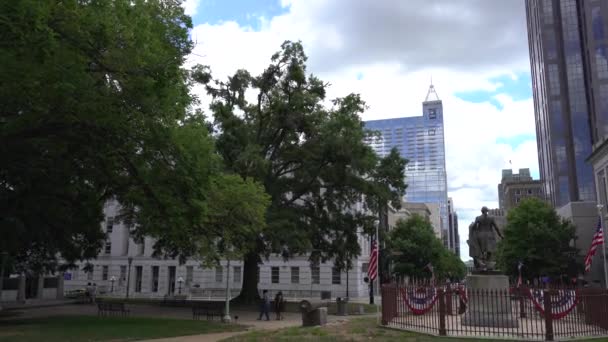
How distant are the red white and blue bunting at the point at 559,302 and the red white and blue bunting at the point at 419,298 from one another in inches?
125

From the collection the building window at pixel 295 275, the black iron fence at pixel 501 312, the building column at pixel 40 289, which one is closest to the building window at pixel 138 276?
the building column at pixel 40 289

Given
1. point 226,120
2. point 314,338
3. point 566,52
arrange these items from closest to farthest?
point 314,338 < point 226,120 < point 566,52

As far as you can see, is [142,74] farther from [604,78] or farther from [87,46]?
[604,78]

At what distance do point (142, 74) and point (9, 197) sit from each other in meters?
10.5

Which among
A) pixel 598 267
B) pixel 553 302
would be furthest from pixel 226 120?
pixel 598 267

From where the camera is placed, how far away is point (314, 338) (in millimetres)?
16047

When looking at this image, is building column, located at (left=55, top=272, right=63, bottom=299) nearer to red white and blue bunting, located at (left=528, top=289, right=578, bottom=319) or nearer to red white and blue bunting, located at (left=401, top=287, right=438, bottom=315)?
red white and blue bunting, located at (left=401, top=287, right=438, bottom=315)

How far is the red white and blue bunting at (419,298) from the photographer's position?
1805 centimetres

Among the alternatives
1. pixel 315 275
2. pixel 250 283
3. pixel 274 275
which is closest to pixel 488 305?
pixel 250 283

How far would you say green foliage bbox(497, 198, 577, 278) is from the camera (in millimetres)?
58156

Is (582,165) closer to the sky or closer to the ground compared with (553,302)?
closer to the sky

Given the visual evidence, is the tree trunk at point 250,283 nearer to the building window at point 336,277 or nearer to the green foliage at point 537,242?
the building window at point 336,277

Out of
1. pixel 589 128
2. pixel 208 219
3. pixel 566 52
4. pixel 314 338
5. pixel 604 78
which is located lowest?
pixel 314 338

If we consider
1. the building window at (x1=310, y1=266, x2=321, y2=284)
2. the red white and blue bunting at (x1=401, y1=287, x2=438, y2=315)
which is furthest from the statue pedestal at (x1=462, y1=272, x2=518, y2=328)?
the building window at (x1=310, y1=266, x2=321, y2=284)
